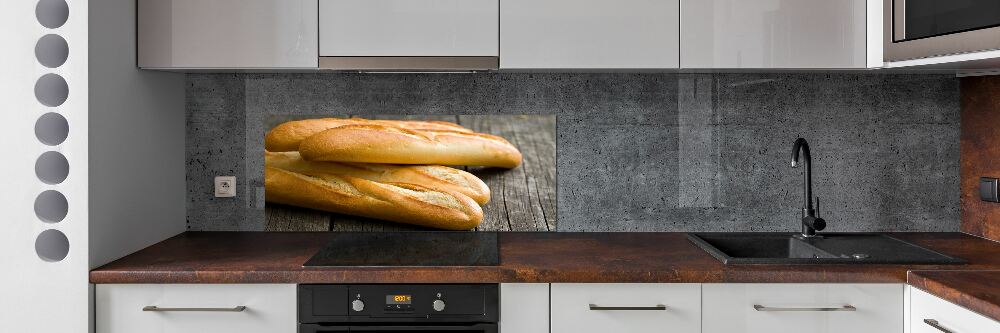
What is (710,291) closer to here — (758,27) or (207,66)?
(758,27)

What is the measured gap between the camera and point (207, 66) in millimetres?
2215

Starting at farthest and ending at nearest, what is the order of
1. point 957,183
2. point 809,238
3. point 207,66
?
1. point 957,183
2. point 809,238
3. point 207,66

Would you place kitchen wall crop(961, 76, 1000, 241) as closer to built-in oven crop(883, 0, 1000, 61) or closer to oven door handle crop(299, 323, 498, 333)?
built-in oven crop(883, 0, 1000, 61)

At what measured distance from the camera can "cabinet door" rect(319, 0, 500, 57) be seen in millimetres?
2215

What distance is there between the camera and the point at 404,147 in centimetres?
258

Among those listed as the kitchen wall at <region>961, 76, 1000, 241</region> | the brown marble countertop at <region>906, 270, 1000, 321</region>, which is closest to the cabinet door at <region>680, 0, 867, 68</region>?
the kitchen wall at <region>961, 76, 1000, 241</region>

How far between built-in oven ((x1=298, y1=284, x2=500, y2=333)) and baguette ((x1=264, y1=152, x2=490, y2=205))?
2.30 feet

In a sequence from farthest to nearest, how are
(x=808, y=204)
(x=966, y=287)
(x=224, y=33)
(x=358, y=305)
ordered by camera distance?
(x=808, y=204) < (x=224, y=33) < (x=358, y=305) < (x=966, y=287)

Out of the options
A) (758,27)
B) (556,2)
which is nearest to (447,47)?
(556,2)
